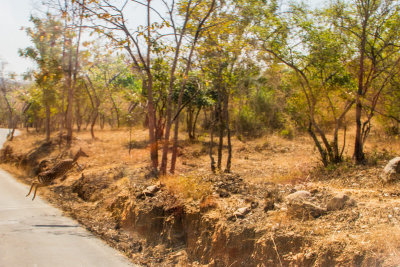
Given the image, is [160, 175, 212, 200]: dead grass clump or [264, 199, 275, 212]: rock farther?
[160, 175, 212, 200]: dead grass clump

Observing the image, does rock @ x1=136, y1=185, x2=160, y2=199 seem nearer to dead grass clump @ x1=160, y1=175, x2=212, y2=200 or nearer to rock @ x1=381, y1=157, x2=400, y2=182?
dead grass clump @ x1=160, y1=175, x2=212, y2=200

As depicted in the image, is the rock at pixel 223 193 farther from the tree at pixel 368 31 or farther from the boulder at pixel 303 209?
the tree at pixel 368 31

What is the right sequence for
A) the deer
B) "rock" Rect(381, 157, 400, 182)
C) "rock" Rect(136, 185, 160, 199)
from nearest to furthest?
"rock" Rect(381, 157, 400, 182) → "rock" Rect(136, 185, 160, 199) → the deer

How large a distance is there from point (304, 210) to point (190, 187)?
2.75 m

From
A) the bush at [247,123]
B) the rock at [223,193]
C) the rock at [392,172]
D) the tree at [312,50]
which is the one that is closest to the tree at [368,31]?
the tree at [312,50]

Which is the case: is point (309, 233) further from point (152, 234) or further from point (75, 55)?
point (75, 55)

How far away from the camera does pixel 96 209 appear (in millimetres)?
10391

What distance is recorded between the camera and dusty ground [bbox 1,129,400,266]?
4961 mm

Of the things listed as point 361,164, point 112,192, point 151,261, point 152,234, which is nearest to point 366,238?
point 151,261

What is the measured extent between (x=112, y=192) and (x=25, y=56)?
13918 mm

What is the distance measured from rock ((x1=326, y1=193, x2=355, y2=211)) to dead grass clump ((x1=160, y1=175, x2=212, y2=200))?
2.48 metres

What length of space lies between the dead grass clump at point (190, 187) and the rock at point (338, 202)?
248cm

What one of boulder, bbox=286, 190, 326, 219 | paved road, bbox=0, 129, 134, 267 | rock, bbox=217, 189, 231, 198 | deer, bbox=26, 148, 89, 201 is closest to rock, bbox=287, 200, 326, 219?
boulder, bbox=286, 190, 326, 219

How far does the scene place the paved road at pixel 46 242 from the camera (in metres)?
6.79
